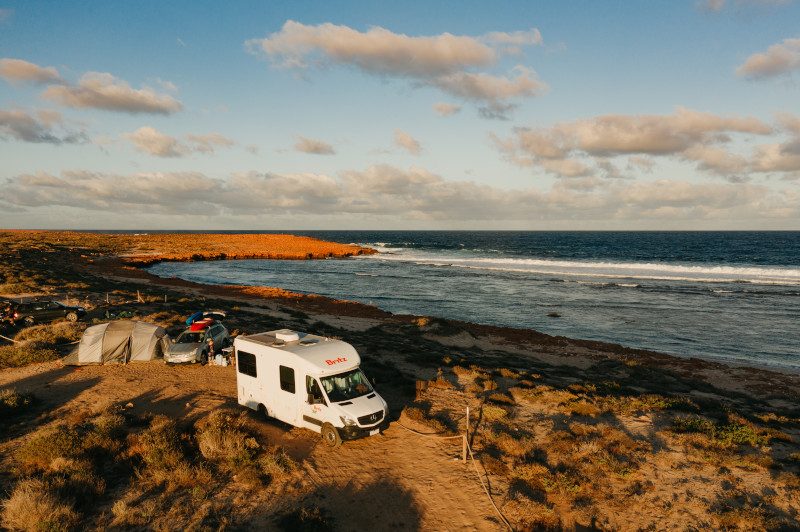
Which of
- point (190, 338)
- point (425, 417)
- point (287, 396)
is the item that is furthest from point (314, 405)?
point (190, 338)

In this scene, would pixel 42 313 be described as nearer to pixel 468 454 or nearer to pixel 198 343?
pixel 198 343

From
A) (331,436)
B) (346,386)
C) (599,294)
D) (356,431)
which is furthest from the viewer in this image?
(599,294)

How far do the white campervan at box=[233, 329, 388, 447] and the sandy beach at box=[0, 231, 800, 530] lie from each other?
724 millimetres

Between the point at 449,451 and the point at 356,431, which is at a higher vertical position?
the point at 356,431

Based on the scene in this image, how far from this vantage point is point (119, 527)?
374 inches

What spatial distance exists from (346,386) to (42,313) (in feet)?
77.6

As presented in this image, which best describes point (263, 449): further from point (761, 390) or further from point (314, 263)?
point (314, 263)

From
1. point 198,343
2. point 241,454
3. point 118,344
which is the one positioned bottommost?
point 241,454

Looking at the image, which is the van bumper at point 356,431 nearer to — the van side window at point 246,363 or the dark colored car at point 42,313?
the van side window at point 246,363

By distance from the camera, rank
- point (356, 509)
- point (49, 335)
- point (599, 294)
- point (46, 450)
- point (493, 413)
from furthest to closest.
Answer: point (599, 294)
point (49, 335)
point (493, 413)
point (46, 450)
point (356, 509)

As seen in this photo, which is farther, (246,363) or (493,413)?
(493,413)

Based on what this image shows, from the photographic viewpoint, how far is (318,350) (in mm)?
14156

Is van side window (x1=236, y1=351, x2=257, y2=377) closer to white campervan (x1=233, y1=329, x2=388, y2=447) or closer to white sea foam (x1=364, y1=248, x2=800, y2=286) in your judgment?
white campervan (x1=233, y1=329, x2=388, y2=447)

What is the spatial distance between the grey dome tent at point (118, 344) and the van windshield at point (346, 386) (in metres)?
12.0
